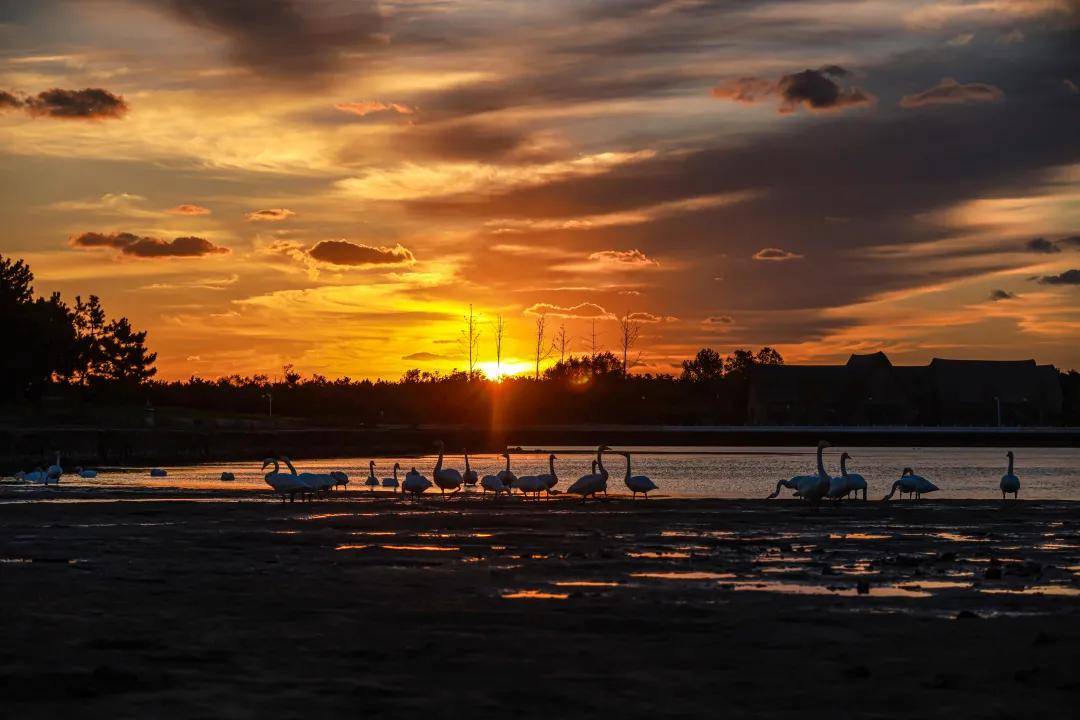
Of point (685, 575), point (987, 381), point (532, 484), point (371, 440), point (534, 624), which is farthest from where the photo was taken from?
point (987, 381)

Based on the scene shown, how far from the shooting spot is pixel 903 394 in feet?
634

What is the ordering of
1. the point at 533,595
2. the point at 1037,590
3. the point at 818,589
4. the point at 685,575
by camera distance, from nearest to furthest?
the point at 533,595 → the point at 1037,590 → the point at 818,589 → the point at 685,575

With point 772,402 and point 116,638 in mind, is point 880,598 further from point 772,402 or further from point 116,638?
point 772,402

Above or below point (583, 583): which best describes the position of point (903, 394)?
above

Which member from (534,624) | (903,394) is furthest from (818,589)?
(903,394)

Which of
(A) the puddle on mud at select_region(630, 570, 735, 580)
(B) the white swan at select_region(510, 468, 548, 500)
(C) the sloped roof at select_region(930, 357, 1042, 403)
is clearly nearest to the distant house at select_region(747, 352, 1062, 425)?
(C) the sloped roof at select_region(930, 357, 1042, 403)

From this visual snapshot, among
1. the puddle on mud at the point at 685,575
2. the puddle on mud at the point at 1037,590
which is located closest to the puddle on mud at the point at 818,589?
the puddle on mud at the point at 685,575

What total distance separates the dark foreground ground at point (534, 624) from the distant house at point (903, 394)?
16015cm

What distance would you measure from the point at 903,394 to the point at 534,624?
18424cm

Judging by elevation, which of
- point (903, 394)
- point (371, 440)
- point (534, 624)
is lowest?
point (534, 624)

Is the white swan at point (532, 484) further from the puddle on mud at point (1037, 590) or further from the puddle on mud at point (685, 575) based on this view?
the puddle on mud at point (1037, 590)

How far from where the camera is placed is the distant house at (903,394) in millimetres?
189375

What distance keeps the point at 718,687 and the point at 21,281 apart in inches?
5383

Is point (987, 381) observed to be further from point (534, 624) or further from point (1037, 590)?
point (534, 624)
